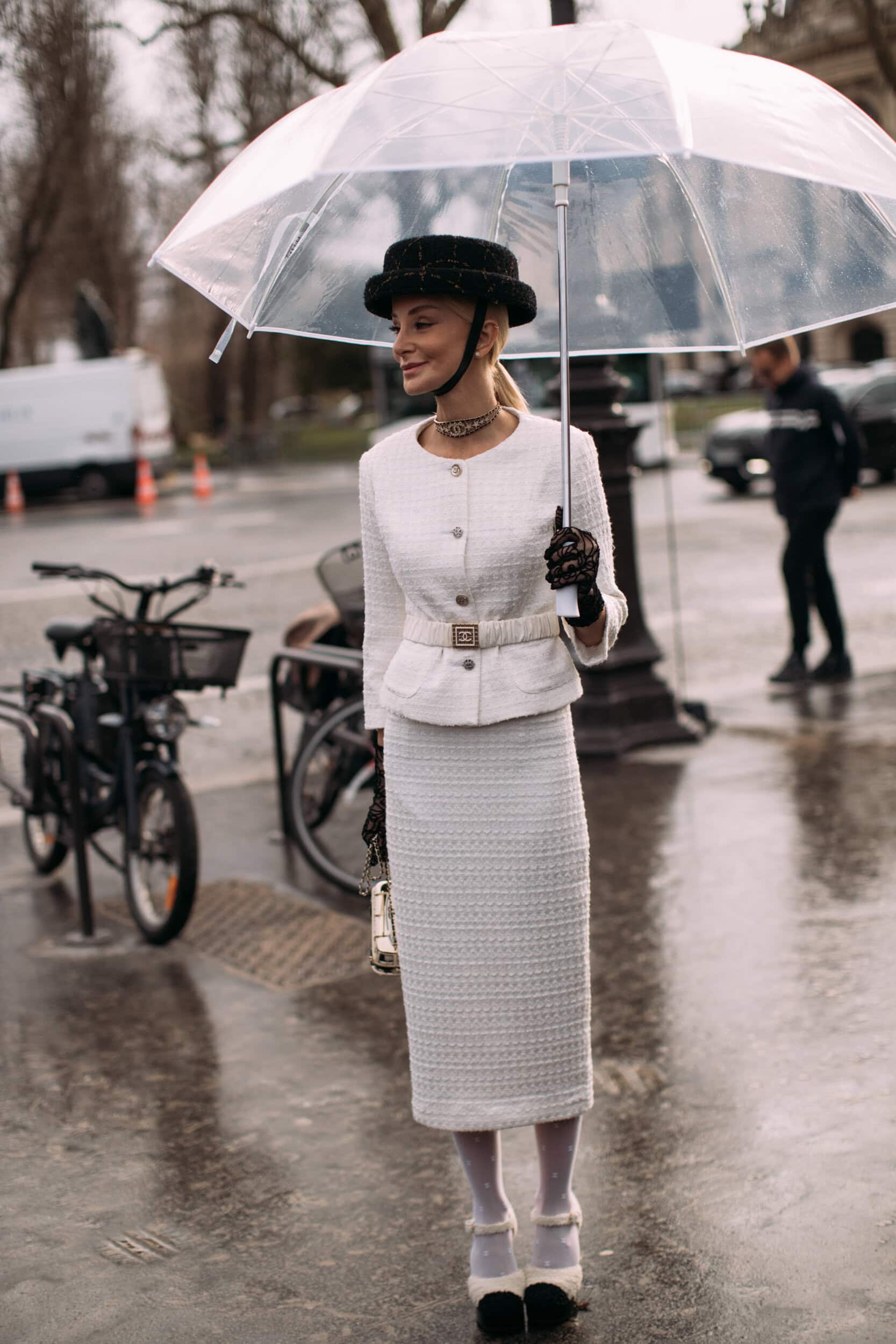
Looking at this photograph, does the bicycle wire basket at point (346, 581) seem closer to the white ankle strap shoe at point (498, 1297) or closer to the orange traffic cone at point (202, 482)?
the white ankle strap shoe at point (498, 1297)

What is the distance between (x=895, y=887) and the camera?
5.56 metres

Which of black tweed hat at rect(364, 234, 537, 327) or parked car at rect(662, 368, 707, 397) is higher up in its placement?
black tweed hat at rect(364, 234, 537, 327)

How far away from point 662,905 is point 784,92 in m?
2.95

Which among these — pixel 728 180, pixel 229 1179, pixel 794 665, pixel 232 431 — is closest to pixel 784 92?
pixel 728 180

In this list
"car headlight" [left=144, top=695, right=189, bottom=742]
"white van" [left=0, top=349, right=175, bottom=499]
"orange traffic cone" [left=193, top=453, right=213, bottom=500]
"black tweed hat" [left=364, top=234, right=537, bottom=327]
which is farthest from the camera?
"orange traffic cone" [left=193, top=453, right=213, bottom=500]

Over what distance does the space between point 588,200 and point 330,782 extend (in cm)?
307

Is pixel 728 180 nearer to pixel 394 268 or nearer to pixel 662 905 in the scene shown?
pixel 394 268

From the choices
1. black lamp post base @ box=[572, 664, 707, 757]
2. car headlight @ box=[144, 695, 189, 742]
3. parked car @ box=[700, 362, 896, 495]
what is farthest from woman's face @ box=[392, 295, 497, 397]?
parked car @ box=[700, 362, 896, 495]

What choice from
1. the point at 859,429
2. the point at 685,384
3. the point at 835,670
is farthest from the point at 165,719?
the point at 685,384

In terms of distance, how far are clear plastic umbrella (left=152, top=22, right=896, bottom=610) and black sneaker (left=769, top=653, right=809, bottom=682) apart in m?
5.62

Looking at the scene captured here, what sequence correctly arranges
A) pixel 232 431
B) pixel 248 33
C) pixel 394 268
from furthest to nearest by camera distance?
pixel 232 431
pixel 248 33
pixel 394 268

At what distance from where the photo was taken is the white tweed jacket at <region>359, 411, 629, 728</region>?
3.01 metres

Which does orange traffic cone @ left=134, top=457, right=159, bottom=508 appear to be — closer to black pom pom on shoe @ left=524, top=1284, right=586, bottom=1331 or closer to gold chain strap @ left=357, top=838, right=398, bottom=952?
gold chain strap @ left=357, top=838, right=398, bottom=952

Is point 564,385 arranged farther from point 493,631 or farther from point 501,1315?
point 501,1315
